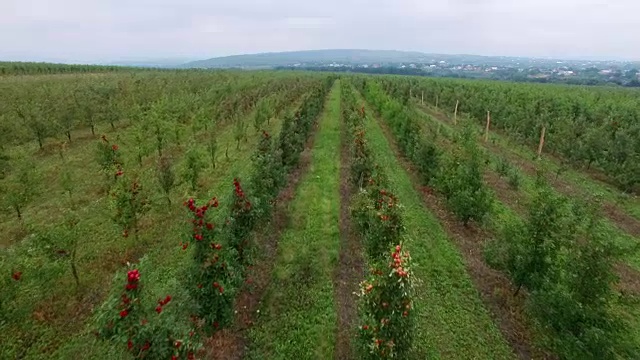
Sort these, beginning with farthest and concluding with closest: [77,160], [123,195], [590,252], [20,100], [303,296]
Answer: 1. [20,100]
2. [77,160]
3. [123,195]
4. [303,296]
5. [590,252]

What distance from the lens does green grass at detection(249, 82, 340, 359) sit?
442 inches

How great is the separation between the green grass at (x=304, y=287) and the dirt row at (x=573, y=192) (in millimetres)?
14473

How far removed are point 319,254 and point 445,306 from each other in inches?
207

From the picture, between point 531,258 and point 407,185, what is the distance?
40.5 feet

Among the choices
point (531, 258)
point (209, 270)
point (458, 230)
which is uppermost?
point (209, 270)

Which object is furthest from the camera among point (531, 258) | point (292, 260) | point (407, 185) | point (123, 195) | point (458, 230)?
point (407, 185)

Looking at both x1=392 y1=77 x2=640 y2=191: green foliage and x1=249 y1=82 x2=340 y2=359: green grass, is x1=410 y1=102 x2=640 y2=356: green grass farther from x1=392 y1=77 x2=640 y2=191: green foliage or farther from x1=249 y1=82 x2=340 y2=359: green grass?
x1=249 y1=82 x2=340 y2=359: green grass

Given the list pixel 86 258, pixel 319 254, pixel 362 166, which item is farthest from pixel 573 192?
pixel 86 258

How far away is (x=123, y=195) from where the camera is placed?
14508 mm

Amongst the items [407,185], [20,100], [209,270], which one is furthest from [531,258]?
[20,100]

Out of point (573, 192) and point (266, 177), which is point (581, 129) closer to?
point (573, 192)

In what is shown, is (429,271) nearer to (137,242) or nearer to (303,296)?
(303,296)

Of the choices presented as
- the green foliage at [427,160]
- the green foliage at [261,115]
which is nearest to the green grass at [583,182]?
the green foliage at [427,160]

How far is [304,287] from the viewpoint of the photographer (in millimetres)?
13891
